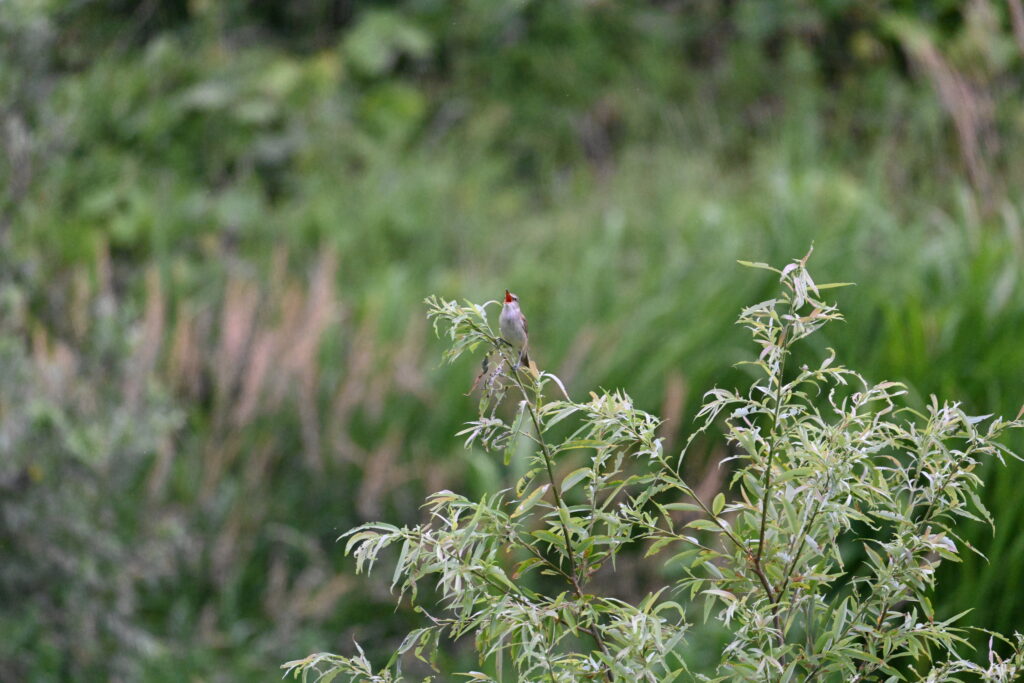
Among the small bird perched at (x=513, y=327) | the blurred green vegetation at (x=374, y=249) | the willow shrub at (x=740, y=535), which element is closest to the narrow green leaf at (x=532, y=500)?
the willow shrub at (x=740, y=535)

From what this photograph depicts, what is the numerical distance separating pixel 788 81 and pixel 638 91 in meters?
0.82

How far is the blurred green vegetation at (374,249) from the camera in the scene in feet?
9.13

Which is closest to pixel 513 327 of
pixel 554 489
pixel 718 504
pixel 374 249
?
pixel 554 489

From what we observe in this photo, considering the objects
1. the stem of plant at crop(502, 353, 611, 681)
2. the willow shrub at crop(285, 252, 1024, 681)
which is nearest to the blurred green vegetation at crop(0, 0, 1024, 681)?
the willow shrub at crop(285, 252, 1024, 681)

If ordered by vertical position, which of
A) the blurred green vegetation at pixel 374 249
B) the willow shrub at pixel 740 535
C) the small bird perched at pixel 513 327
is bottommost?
the blurred green vegetation at pixel 374 249

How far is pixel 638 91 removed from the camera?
20.1 feet

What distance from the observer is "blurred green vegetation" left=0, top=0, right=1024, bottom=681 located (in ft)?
9.13

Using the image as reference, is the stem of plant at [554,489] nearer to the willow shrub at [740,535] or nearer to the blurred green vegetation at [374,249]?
the willow shrub at [740,535]

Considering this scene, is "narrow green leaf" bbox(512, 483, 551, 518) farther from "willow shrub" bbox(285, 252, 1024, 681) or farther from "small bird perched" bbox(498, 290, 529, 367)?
"small bird perched" bbox(498, 290, 529, 367)

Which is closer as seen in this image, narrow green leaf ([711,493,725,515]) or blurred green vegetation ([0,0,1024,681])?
narrow green leaf ([711,493,725,515])

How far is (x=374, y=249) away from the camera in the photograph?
14.7ft

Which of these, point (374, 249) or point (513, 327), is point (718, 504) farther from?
point (374, 249)

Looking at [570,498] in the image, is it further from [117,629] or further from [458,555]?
[458,555]

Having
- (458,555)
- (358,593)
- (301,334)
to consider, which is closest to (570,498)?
(358,593)
